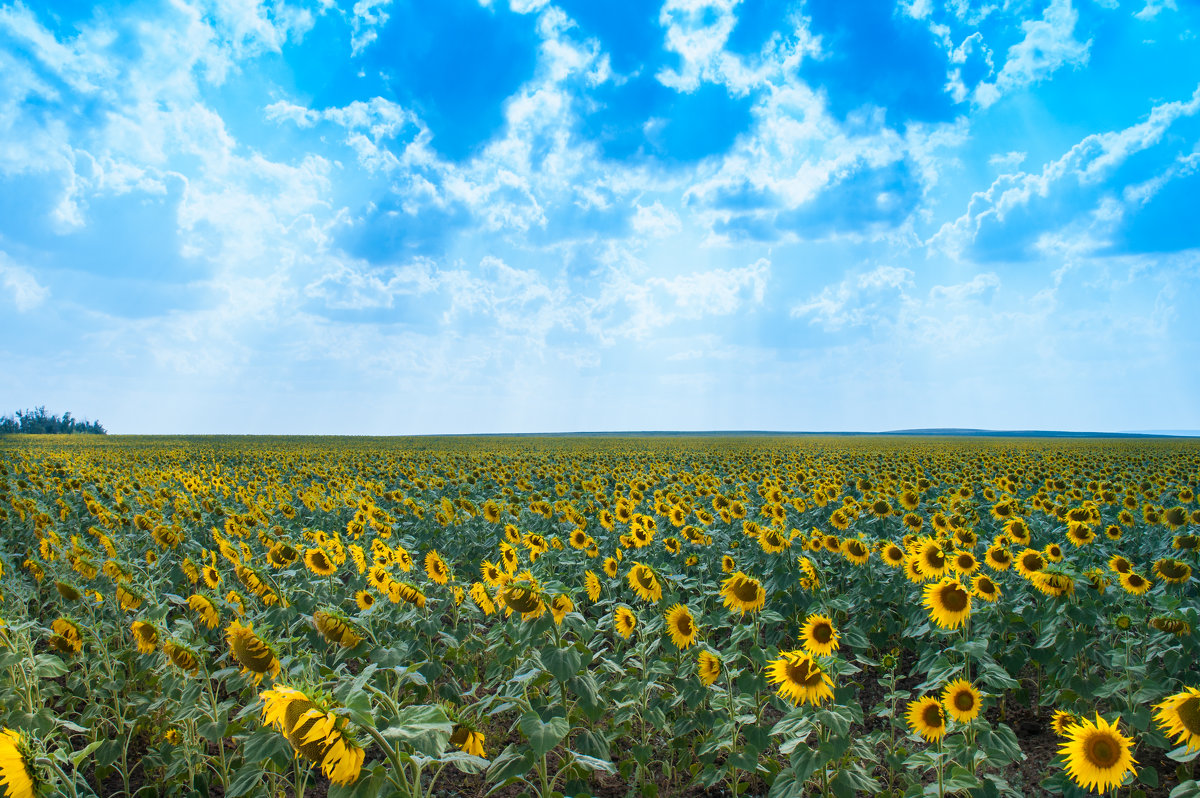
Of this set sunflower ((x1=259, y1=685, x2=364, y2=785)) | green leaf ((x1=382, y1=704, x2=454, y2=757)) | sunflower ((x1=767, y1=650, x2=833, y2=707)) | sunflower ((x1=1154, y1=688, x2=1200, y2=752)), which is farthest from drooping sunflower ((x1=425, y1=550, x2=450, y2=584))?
sunflower ((x1=1154, y1=688, x2=1200, y2=752))

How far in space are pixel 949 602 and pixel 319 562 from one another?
4.95 meters

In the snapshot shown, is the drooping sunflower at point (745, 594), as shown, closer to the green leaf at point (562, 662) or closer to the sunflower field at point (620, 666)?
the sunflower field at point (620, 666)

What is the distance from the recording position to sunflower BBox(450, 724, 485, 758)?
10.6ft

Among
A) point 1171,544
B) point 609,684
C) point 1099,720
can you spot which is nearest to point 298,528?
point 609,684

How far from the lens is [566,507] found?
9180mm

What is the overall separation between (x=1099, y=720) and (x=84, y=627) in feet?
22.2

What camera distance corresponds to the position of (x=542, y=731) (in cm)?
299

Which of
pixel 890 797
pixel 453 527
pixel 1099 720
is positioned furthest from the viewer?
pixel 453 527

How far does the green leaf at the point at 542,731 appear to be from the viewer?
2918 mm

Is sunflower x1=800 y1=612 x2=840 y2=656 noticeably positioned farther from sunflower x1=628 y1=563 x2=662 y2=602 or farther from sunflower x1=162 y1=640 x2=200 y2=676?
sunflower x1=162 y1=640 x2=200 y2=676

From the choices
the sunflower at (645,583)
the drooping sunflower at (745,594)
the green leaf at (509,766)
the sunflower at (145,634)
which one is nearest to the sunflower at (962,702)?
the drooping sunflower at (745,594)

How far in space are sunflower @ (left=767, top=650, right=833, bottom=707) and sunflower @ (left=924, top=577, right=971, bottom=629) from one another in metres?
1.43

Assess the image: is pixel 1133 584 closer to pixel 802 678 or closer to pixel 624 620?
pixel 802 678

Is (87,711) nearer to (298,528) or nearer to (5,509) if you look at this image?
(298,528)
